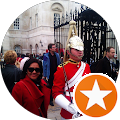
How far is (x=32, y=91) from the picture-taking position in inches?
58.0

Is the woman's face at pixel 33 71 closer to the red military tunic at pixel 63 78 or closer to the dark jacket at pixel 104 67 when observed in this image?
the red military tunic at pixel 63 78

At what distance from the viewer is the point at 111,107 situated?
1.45 metres

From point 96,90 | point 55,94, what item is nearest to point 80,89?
point 96,90

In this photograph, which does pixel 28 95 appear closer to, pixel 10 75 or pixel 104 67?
pixel 10 75

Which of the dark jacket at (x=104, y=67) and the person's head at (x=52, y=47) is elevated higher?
the person's head at (x=52, y=47)

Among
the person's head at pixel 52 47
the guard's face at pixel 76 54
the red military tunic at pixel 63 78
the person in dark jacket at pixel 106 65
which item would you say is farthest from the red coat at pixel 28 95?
the person's head at pixel 52 47

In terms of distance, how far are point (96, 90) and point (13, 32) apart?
35.4 feet

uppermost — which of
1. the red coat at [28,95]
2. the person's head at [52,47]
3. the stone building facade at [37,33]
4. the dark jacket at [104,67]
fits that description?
the stone building facade at [37,33]

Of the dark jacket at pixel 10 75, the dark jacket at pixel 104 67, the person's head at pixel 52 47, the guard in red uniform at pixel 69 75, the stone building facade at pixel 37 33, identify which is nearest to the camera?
the guard in red uniform at pixel 69 75

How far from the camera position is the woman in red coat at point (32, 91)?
1.43m

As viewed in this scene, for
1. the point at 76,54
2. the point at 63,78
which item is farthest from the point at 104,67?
the point at 63,78

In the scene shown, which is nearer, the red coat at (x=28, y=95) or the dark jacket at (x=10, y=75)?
the red coat at (x=28, y=95)

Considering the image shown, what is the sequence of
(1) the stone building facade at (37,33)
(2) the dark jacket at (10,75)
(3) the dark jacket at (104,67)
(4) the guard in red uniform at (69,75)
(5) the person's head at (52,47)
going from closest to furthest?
(4) the guard in red uniform at (69,75) < (2) the dark jacket at (10,75) < (3) the dark jacket at (104,67) < (5) the person's head at (52,47) < (1) the stone building facade at (37,33)

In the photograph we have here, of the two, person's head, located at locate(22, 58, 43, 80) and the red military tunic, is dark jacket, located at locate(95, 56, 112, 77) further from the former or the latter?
person's head, located at locate(22, 58, 43, 80)
